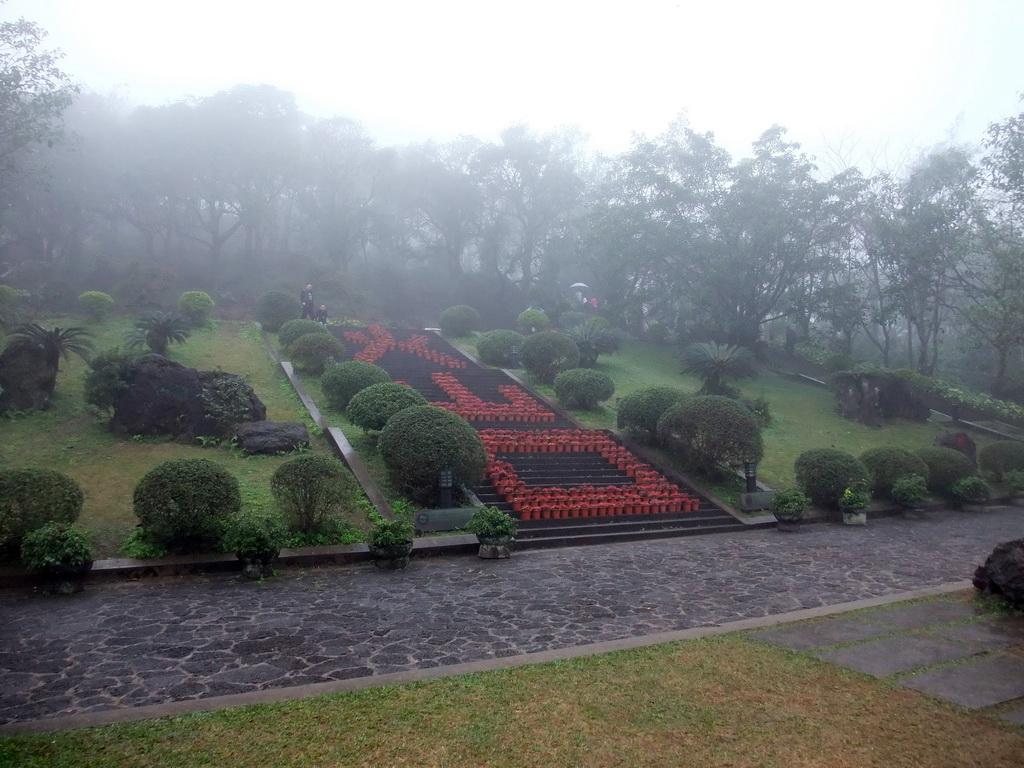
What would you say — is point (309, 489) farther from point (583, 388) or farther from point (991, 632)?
point (583, 388)

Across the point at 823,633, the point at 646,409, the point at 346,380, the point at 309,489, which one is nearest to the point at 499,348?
the point at 646,409

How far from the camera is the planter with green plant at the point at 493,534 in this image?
10.3m

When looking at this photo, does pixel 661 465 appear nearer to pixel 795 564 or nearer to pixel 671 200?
pixel 795 564

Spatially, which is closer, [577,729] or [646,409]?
[577,729]

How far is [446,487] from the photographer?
37.2 feet

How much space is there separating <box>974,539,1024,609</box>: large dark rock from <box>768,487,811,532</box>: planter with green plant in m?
5.12

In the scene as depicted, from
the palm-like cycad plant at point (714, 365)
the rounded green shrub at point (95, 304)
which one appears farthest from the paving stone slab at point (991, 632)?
the rounded green shrub at point (95, 304)

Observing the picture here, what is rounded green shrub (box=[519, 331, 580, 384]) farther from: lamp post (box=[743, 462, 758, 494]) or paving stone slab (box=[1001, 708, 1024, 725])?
paving stone slab (box=[1001, 708, 1024, 725])

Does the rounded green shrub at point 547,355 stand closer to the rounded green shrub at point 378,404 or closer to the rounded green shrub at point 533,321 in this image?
the rounded green shrub at point 533,321

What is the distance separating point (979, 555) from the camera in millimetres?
11203

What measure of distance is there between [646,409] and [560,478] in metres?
3.22

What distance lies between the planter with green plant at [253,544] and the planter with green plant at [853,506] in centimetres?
1053

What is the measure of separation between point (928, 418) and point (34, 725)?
24971 mm

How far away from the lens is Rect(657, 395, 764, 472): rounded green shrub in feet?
47.4
